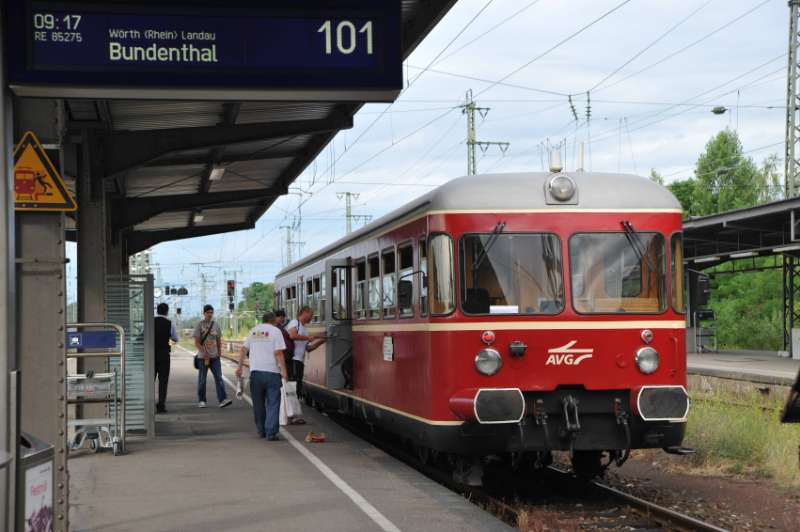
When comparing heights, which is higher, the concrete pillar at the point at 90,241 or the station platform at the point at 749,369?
the concrete pillar at the point at 90,241

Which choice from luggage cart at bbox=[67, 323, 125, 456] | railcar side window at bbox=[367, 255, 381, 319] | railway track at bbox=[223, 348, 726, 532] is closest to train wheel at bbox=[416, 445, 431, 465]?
railway track at bbox=[223, 348, 726, 532]

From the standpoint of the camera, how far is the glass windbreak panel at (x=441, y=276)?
1031 cm

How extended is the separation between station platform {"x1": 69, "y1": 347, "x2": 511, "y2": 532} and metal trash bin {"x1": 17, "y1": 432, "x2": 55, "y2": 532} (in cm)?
237

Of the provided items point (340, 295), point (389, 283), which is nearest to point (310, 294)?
point (340, 295)

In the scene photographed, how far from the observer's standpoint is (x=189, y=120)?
52.6 ft

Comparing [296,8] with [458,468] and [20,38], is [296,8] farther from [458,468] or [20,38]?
[458,468]

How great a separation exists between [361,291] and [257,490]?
451 centimetres

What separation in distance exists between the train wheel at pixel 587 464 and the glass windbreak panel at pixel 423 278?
7.80 feet

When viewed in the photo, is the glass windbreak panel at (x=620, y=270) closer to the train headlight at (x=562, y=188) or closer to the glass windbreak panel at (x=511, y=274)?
the glass windbreak panel at (x=511, y=274)

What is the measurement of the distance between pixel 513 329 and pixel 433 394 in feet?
3.12

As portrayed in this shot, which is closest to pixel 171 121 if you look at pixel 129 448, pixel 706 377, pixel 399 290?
pixel 129 448

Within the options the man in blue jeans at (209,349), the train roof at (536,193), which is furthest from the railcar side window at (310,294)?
the train roof at (536,193)

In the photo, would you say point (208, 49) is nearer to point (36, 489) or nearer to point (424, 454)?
point (36, 489)

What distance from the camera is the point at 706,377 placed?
77.8 ft
